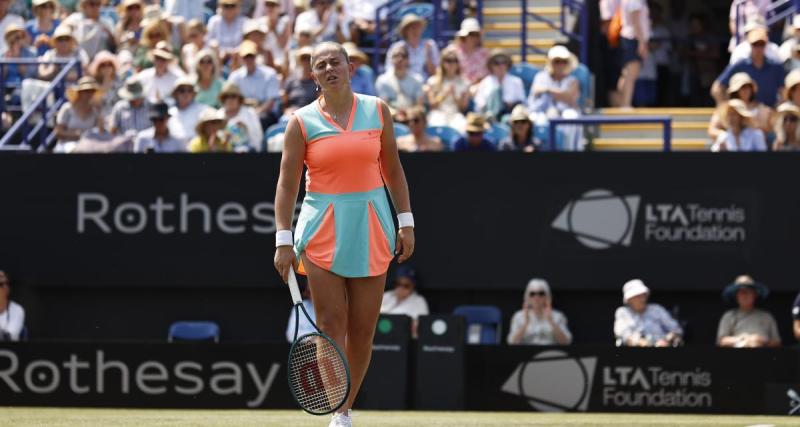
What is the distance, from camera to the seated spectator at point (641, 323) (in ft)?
40.4

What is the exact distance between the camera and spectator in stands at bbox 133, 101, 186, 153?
532 inches

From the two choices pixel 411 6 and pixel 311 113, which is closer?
pixel 311 113

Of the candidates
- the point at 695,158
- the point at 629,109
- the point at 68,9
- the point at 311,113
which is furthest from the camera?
the point at 68,9

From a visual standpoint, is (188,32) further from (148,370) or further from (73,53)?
(148,370)

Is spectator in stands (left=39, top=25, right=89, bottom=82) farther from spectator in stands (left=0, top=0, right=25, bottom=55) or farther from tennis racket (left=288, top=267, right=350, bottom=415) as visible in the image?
tennis racket (left=288, top=267, right=350, bottom=415)

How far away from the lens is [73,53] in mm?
15258

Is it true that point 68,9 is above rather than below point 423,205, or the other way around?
above

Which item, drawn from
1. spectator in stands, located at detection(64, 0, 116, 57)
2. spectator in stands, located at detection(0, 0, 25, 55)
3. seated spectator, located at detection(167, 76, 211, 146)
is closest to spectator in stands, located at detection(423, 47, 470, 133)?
seated spectator, located at detection(167, 76, 211, 146)

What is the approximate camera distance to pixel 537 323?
12.6 meters

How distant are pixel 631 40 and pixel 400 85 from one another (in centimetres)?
250

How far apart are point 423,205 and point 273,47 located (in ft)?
11.9

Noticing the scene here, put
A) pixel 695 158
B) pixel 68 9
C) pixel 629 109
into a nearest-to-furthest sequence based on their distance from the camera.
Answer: pixel 695 158
pixel 629 109
pixel 68 9

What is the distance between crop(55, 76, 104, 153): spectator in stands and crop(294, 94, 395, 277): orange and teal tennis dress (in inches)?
290

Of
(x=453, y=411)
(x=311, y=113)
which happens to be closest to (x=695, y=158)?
(x=453, y=411)
